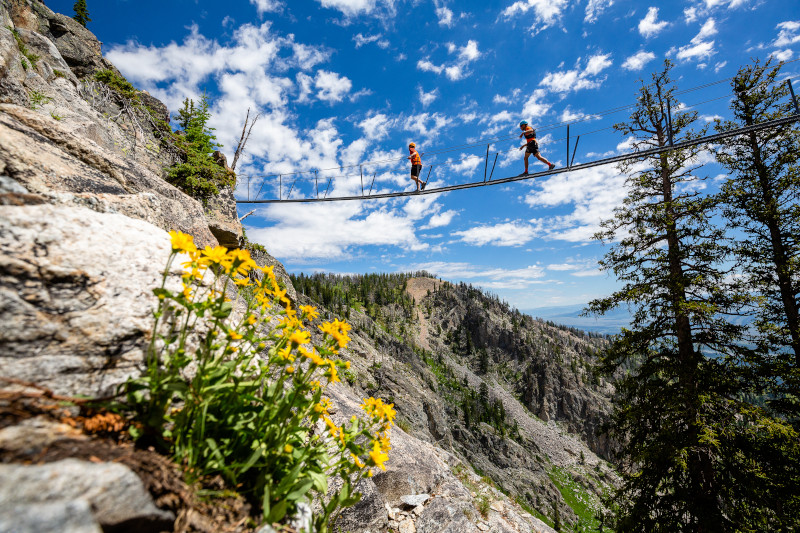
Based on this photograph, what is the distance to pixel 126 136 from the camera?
32.9 feet

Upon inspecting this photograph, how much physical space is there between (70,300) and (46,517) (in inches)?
55.9

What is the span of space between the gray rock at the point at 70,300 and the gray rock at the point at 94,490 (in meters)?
0.64

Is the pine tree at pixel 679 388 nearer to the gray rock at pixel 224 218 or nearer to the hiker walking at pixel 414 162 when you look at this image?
the hiker walking at pixel 414 162

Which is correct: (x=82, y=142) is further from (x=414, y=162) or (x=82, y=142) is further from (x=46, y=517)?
(x=414, y=162)

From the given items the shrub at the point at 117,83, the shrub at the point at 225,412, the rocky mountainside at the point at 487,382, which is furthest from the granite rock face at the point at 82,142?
the rocky mountainside at the point at 487,382

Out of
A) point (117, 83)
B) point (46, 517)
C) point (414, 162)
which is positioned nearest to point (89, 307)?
point (46, 517)

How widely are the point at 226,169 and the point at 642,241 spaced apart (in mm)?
16811

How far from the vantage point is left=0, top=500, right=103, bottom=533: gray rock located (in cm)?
117

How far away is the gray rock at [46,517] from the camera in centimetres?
117

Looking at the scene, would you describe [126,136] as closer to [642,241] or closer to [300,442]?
[300,442]

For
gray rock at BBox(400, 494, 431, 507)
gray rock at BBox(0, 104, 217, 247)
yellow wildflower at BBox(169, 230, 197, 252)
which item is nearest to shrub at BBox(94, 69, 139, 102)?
gray rock at BBox(0, 104, 217, 247)

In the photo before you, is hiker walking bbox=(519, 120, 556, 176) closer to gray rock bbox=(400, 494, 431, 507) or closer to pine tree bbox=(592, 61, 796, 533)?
pine tree bbox=(592, 61, 796, 533)

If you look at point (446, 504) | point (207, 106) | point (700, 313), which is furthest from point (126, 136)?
point (700, 313)

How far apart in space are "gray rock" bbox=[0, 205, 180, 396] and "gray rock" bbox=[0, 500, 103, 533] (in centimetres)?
80
